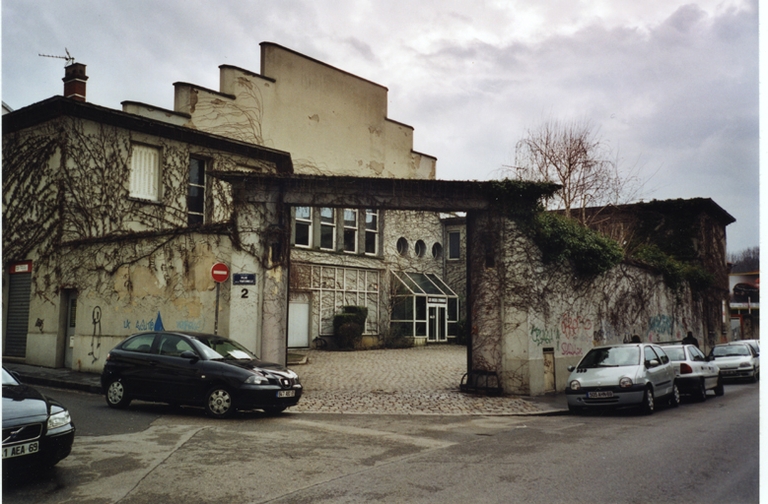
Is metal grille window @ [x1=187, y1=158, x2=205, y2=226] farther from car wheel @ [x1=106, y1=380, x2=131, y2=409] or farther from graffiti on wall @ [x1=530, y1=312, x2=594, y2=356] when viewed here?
graffiti on wall @ [x1=530, y1=312, x2=594, y2=356]

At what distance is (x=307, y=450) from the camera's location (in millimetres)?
9266

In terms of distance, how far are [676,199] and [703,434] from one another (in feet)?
102

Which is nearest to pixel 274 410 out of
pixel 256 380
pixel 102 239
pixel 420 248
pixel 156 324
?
pixel 256 380

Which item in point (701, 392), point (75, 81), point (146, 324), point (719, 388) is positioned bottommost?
point (719, 388)

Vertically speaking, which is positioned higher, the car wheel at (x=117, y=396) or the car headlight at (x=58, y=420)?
the car headlight at (x=58, y=420)

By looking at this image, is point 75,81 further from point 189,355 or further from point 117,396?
point 189,355

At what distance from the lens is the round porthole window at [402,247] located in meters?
38.5

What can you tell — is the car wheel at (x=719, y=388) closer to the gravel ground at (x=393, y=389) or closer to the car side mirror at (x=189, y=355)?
the gravel ground at (x=393, y=389)

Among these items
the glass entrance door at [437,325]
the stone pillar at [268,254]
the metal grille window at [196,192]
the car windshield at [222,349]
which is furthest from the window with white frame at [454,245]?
the car windshield at [222,349]

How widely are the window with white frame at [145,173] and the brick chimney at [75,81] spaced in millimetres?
3032

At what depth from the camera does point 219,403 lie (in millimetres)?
12188

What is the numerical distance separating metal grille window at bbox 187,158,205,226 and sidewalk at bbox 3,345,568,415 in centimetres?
633

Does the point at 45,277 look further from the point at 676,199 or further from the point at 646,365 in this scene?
the point at 676,199

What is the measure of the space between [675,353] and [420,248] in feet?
75.9
